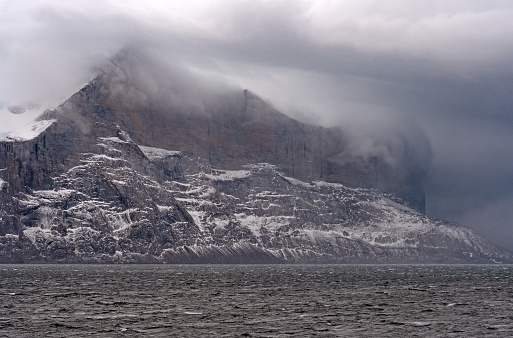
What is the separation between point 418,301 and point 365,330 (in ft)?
154

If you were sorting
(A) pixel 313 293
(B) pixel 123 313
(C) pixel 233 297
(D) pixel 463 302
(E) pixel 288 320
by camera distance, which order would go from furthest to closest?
(A) pixel 313 293 → (C) pixel 233 297 → (D) pixel 463 302 → (B) pixel 123 313 → (E) pixel 288 320

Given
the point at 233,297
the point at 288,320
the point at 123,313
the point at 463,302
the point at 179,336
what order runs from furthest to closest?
the point at 233,297 < the point at 463,302 < the point at 123,313 < the point at 288,320 < the point at 179,336

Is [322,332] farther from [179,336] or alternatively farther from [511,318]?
[511,318]

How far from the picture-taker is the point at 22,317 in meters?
112

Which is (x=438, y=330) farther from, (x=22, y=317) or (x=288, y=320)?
(x=22, y=317)

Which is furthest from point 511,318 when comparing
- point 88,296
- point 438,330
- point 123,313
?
point 88,296

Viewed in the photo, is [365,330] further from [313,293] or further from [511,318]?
[313,293]

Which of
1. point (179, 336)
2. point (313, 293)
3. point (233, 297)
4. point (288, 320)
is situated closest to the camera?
point (179, 336)

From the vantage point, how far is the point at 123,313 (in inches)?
4685

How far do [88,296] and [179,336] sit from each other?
66.1m

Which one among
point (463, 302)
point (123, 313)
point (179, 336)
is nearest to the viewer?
point (179, 336)

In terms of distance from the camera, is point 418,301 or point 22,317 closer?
point 22,317

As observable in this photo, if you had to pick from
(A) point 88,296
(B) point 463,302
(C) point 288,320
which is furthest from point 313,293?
(C) point 288,320

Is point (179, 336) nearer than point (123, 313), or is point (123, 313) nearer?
point (179, 336)
